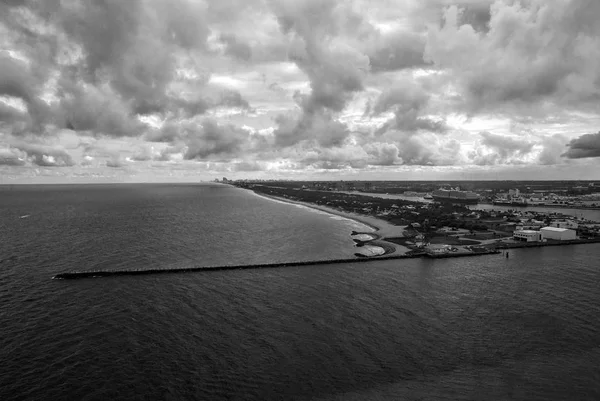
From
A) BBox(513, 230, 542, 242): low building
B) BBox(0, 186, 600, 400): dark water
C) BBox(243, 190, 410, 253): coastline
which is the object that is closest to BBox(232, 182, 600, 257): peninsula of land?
BBox(243, 190, 410, 253): coastline

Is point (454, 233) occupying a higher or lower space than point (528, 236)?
lower

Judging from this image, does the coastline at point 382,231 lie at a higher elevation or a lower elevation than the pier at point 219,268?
higher

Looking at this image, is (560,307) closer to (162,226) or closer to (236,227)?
(236,227)

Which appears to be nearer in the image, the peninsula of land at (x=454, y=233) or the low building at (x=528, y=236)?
the peninsula of land at (x=454, y=233)

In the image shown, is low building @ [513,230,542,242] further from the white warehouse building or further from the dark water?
the dark water

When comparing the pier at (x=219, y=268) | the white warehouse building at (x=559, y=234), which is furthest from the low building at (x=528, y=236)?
the pier at (x=219, y=268)

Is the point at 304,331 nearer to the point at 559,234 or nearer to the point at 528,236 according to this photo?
the point at 528,236

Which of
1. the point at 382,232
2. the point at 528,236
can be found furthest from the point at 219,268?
the point at 528,236

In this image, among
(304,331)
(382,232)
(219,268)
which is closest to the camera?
(304,331)

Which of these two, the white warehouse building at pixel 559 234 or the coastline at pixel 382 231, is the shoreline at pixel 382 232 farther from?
the white warehouse building at pixel 559 234
